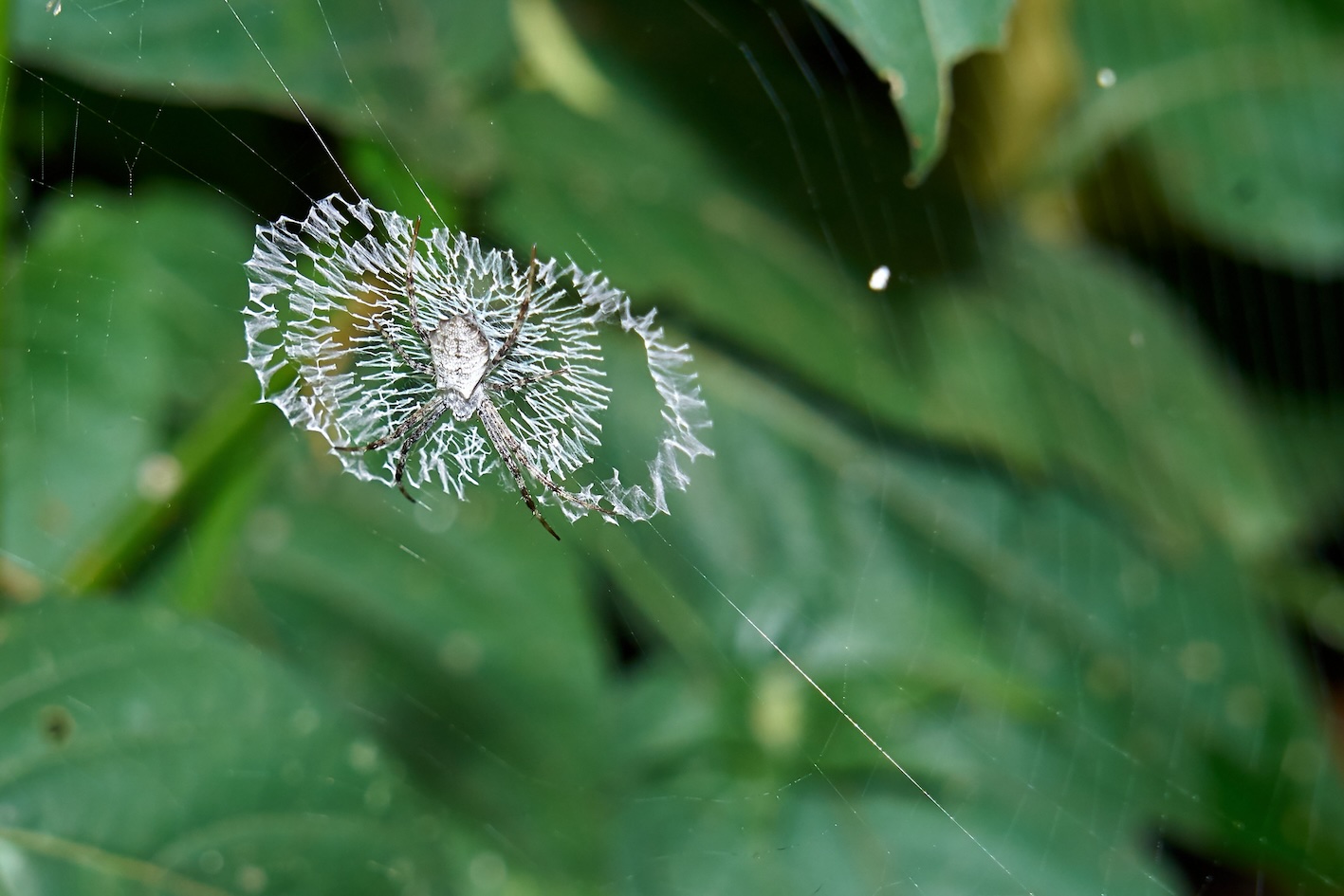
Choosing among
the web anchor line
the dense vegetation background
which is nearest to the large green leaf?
the dense vegetation background

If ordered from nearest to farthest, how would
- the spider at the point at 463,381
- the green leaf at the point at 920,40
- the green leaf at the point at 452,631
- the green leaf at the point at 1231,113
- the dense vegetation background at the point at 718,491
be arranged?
the green leaf at the point at 920,40 → the dense vegetation background at the point at 718,491 → the spider at the point at 463,381 → the green leaf at the point at 452,631 → the green leaf at the point at 1231,113

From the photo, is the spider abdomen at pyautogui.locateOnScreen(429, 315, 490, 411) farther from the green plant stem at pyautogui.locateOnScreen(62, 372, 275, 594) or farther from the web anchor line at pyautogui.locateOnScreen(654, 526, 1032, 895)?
the web anchor line at pyautogui.locateOnScreen(654, 526, 1032, 895)

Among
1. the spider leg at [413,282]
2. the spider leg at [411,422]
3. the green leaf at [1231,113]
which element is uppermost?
the green leaf at [1231,113]

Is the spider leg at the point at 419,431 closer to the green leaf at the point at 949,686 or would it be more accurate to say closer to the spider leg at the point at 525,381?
the spider leg at the point at 525,381

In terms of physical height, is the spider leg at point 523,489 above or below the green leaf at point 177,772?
above

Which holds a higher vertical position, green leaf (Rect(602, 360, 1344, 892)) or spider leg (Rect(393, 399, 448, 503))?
spider leg (Rect(393, 399, 448, 503))

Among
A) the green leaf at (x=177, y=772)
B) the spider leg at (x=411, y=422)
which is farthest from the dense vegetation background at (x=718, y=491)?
the spider leg at (x=411, y=422)

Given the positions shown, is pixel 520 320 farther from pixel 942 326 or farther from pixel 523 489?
pixel 942 326
